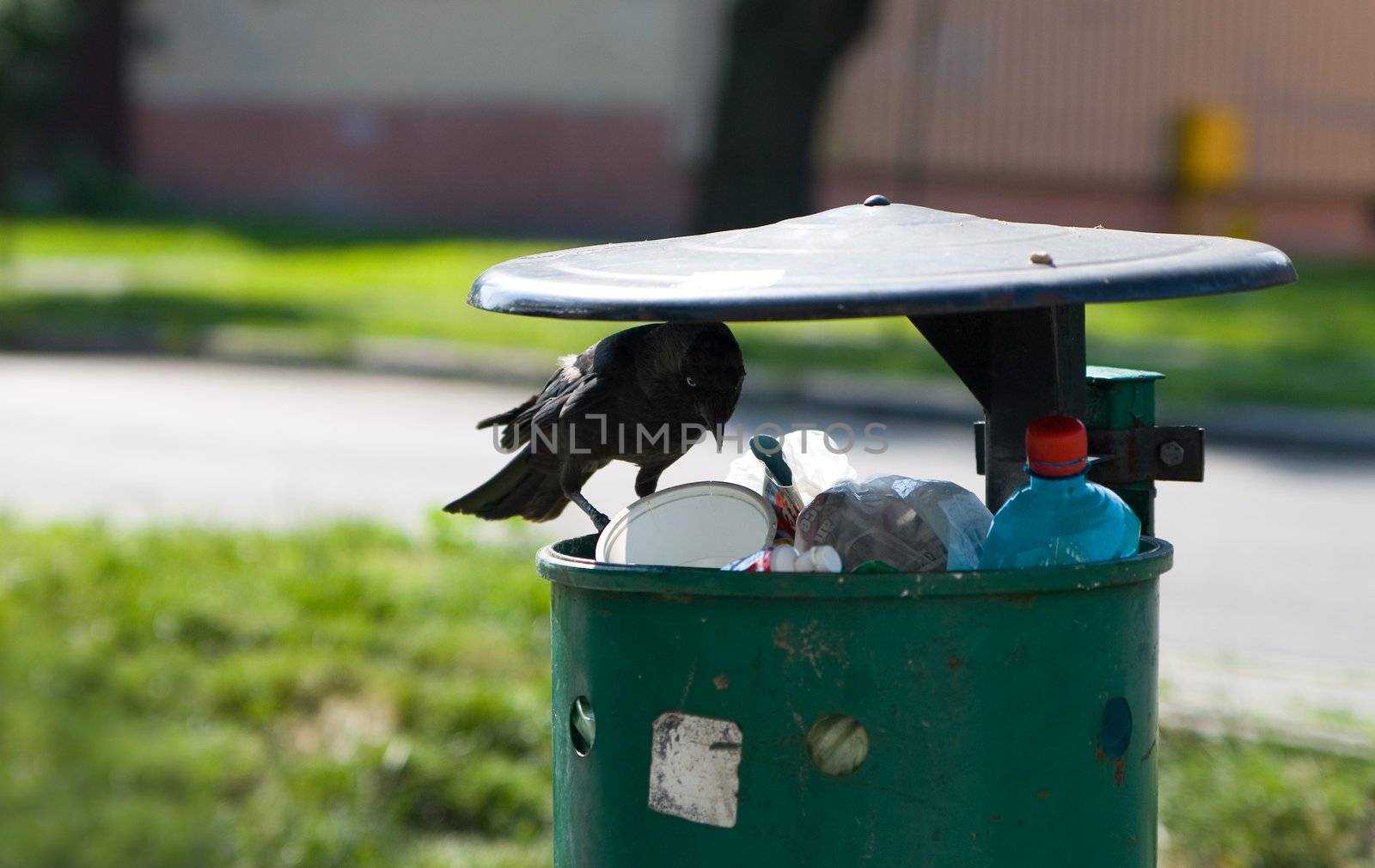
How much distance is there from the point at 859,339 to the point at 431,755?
25.9ft

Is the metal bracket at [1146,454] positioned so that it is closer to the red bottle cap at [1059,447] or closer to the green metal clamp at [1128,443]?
the green metal clamp at [1128,443]

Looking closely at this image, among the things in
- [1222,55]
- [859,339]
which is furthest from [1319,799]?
[1222,55]

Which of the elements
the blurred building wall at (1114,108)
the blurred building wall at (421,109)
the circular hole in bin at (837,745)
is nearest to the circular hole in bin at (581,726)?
the circular hole in bin at (837,745)

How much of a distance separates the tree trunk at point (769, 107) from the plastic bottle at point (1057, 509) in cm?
1188

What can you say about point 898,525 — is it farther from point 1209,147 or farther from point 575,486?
point 1209,147

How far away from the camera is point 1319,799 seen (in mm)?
3217

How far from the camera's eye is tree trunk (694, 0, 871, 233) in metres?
13.4

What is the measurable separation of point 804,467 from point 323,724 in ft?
6.66

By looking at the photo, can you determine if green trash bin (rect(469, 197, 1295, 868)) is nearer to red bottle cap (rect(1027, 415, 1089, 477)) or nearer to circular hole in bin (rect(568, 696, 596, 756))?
circular hole in bin (rect(568, 696, 596, 756))

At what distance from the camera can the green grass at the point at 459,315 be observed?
991 centimetres

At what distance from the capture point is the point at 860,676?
1693 millimetres

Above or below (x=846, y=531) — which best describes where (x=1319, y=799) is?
below

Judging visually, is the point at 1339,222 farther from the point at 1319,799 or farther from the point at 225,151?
the point at 1319,799

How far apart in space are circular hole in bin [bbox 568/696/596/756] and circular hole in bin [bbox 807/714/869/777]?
0.90 ft
